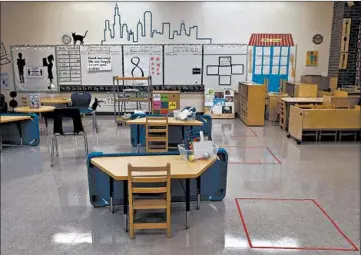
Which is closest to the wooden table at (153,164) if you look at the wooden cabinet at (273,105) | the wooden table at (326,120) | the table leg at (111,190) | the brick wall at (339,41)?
the table leg at (111,190)

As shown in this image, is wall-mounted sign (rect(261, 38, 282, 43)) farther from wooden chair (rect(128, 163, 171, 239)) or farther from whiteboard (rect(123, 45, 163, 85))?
wooden chair (rect(128, 163, 171, 239))

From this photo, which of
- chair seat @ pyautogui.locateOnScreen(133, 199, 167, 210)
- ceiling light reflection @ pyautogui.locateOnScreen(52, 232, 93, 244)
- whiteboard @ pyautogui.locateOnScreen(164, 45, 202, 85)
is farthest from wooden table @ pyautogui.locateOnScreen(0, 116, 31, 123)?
whiteboard @ pyautogui.locateOnScreen(164, 45, 202, 85)

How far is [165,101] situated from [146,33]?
2025 mm

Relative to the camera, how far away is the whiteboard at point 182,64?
967cm

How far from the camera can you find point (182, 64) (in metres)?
9.73

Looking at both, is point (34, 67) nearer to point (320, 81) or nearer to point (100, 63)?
point (100, 63)

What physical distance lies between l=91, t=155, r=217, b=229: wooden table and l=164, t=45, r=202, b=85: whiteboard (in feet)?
20.9

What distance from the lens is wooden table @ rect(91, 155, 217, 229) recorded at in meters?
3.07

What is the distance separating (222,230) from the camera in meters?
3.27

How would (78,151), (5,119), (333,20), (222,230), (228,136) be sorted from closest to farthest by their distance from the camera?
(222,230)
(5,119)
(78,151)
(228,136)
(333,20)

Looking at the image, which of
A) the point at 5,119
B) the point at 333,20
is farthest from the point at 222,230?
the point at 333,20

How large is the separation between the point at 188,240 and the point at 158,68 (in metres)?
7.24

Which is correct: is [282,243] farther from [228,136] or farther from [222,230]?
[228,136]

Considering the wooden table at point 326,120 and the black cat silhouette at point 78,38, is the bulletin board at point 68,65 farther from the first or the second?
the wooden table at point 326,120
